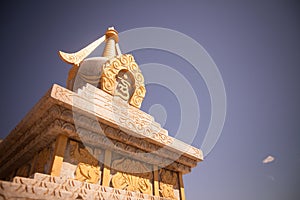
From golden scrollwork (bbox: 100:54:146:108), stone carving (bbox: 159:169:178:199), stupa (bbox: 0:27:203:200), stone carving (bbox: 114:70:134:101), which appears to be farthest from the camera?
stone carving (bbox: 114:70:134:101)

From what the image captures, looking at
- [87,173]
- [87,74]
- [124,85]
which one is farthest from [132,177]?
[87,74]

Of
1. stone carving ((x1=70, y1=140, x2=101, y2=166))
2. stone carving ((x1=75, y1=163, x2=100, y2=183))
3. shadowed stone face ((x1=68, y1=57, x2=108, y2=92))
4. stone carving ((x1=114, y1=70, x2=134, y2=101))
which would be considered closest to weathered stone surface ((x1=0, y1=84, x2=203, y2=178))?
stone carving ((x1=70, y1=140, x2=101, y2=166))

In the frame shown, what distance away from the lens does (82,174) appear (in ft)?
12.8

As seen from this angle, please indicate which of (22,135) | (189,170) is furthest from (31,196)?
(189,170)

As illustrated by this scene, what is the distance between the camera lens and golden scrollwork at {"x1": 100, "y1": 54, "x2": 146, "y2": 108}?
6207 millimetres

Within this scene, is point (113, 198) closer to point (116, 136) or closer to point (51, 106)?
point (116, 136)

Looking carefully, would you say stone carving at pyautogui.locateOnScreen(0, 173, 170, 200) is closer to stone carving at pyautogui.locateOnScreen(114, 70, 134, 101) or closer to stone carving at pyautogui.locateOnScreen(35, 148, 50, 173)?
stone carving at pyautogui.locateOnScreen(35, 148, 50, 173)

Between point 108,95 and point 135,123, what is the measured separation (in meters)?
1.42

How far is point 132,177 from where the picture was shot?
4.68 m

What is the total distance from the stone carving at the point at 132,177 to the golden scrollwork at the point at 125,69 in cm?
231

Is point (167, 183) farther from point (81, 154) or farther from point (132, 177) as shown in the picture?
point (81, 154)

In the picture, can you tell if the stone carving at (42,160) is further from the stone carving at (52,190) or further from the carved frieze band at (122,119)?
the carved frieze band at (122,119)

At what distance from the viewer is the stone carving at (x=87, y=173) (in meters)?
3.85

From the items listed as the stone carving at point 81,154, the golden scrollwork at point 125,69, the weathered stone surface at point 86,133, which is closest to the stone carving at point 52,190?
the stone carving at point 81,154
